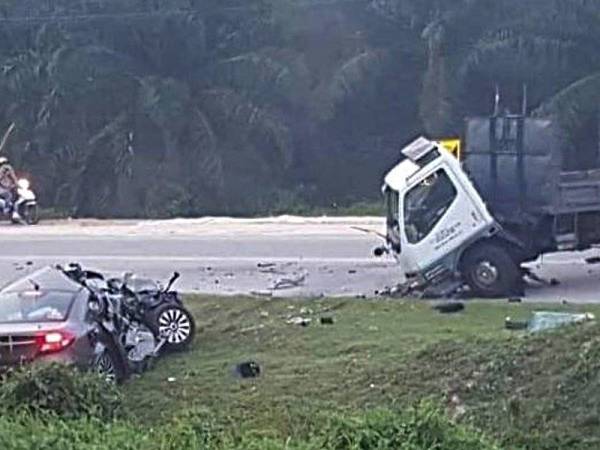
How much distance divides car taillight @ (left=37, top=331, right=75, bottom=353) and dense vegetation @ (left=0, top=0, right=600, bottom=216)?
23475 mm

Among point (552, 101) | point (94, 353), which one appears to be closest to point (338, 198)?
point (552, 101)

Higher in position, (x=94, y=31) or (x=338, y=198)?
(x=94, y=31)

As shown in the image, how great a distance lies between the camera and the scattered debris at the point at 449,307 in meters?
18.4

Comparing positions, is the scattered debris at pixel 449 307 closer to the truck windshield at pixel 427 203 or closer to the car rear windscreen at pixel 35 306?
the truck windshield at pixel 427 203

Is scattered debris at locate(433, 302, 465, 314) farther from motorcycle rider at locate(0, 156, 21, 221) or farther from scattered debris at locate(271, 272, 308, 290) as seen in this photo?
motorcycle rider at locate(0, 156, 21, 221)

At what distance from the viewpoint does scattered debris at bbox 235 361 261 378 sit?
49.6 ft

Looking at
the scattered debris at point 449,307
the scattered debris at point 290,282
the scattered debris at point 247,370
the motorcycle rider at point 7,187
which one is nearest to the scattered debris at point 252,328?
the scattered debris at point 449,307

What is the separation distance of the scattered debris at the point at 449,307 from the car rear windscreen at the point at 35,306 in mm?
4993

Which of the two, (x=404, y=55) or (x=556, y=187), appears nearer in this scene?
(x=556, y=187)

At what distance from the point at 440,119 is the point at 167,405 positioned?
24.8m

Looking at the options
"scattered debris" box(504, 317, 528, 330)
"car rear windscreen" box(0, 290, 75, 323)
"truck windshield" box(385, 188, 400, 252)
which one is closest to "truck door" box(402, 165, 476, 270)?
"truck windshield" box(385, 188, 400, 252)

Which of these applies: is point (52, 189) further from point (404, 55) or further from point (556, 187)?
point (556, 187)

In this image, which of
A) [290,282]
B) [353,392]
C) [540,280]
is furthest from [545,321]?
[290,282]

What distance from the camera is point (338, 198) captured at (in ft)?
131
